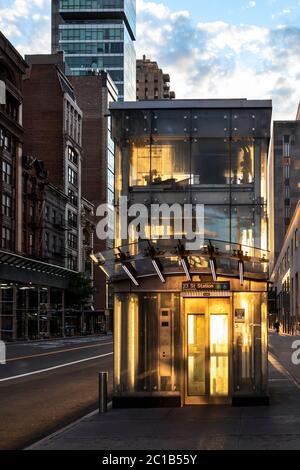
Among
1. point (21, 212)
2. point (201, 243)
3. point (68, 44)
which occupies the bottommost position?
point (201, 243)

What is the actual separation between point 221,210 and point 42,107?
88.6 m

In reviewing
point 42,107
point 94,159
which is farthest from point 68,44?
point 42,107

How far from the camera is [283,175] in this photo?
149 metres

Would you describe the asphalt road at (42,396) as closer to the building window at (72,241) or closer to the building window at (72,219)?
the building window at (72,241)

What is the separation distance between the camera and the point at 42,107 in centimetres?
10181

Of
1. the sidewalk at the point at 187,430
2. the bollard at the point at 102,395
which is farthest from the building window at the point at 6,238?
the sidewalk at the point at 187,430

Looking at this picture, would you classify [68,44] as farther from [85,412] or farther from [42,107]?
[85,412]

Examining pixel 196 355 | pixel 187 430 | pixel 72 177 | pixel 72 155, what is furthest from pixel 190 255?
pixel 72 155

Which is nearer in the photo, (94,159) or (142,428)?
(142,428)

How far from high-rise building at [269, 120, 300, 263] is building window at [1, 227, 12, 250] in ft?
273

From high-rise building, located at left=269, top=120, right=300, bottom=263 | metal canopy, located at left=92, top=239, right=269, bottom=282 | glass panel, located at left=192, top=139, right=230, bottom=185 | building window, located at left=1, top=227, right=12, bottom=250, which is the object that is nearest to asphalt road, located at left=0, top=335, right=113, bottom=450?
metal canopy, located at left=92, top=239, right=269, bottom=282

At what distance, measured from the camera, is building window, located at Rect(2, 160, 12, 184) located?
229 feet

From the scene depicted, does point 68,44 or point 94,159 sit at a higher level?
point 68,44

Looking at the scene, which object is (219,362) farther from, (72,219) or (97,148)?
(97,148)
